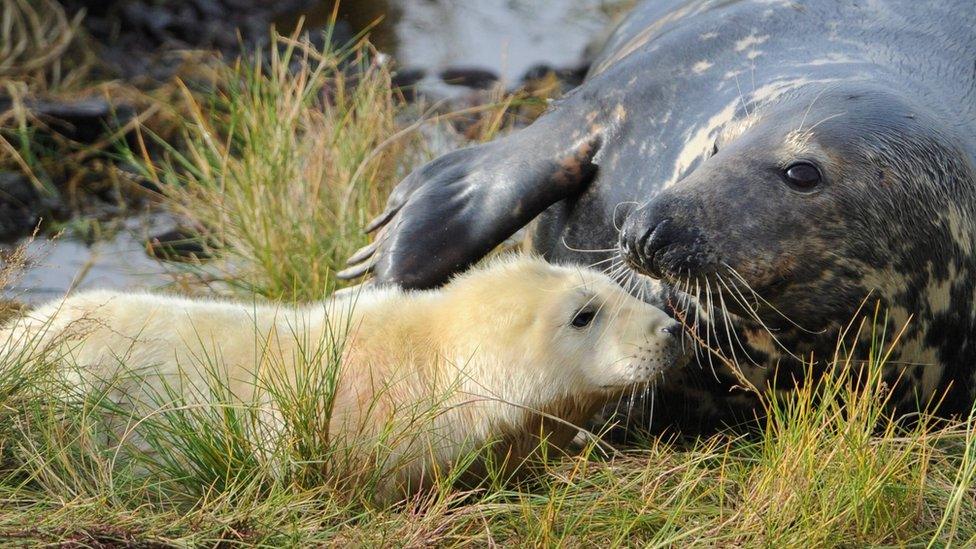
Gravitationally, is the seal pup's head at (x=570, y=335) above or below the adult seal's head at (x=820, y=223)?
below

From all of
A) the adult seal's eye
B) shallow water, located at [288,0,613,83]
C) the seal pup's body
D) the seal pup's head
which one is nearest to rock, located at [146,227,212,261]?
the seal pup's body

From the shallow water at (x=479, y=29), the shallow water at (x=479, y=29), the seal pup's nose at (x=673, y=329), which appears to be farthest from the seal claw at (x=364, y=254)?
the shallow water at (x=479, y=29)

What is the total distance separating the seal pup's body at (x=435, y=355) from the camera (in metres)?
3.40

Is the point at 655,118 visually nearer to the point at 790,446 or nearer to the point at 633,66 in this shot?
the point at 633,66

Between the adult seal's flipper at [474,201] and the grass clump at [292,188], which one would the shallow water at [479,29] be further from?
the adult seal's flipper at [474,201]

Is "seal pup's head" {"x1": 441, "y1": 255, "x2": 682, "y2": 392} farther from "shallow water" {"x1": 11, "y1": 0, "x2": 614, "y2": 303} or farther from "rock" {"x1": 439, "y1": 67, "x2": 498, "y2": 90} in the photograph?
"rock" {"x1": 439, "y1": 67, "x2": 498, "y2": 90}

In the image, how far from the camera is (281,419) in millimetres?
3373

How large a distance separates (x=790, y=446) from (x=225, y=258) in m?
2.90

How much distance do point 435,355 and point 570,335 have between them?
1.08ft

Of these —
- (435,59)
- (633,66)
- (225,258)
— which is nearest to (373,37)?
(435,59)

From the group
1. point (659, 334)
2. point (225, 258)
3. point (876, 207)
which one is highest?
point (876, 207)

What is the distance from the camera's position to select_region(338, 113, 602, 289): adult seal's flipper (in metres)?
4.47

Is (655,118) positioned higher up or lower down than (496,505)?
higher up

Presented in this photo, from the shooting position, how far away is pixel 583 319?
3.52 m
